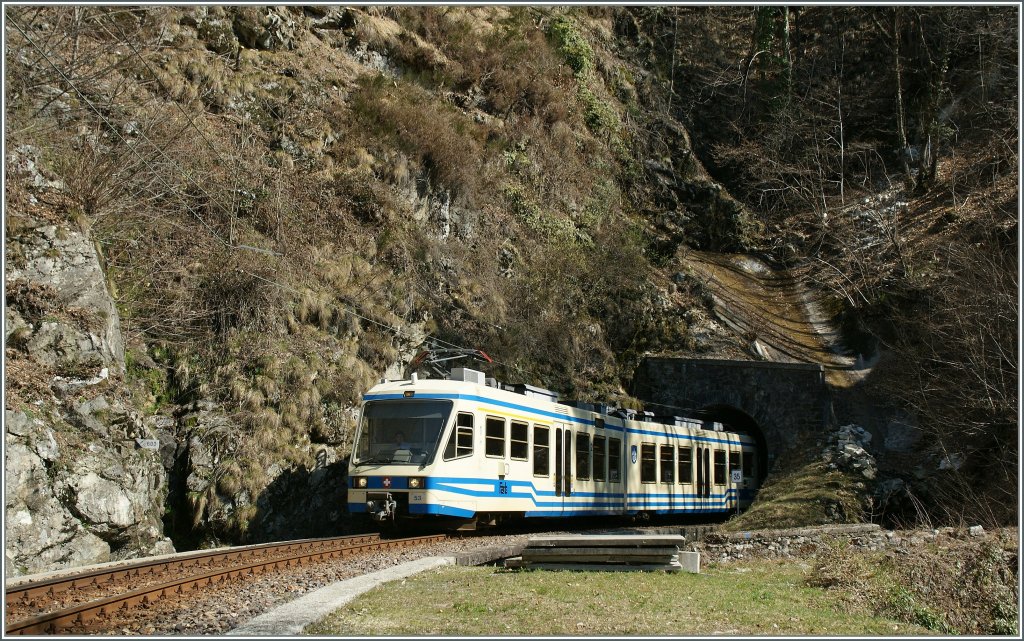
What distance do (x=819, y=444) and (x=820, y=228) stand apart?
15191mm

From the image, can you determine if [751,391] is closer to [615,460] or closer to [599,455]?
[615,460]

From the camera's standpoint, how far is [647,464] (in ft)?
78.3

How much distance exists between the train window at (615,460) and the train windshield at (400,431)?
688cm

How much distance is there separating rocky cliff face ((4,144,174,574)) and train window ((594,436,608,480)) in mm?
9941

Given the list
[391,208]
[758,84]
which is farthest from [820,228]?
[391,208]

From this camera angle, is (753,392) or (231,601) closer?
(231,601)

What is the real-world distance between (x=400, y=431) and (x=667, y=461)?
34.7ft

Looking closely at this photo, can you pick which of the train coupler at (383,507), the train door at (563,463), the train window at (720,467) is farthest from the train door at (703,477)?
the train coupler at (383,507)

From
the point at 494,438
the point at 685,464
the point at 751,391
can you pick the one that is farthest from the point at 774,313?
the point at 494,438

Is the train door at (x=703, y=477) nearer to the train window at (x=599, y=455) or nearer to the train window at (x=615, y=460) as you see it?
the train window at (x=615, y=460)

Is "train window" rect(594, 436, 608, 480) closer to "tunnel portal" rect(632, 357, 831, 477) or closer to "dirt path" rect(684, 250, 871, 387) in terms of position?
"tunnel portal" rect(632, 357, 831, 477)

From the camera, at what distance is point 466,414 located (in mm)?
16703

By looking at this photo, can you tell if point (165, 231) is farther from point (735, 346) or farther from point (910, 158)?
point (910, 158)

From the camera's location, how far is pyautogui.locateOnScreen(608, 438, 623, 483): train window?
72.2 feet
